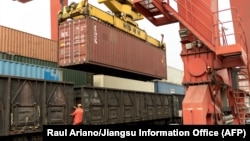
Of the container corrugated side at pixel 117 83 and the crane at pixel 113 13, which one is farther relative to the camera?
the container corrugated side at pixel 117 83

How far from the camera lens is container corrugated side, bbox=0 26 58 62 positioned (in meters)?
16.4

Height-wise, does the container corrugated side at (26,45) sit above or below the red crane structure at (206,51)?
above

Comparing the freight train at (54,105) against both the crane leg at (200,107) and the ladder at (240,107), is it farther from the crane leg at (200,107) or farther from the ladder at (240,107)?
the ladder at (240,107)

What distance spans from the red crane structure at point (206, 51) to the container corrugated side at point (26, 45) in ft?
37.9

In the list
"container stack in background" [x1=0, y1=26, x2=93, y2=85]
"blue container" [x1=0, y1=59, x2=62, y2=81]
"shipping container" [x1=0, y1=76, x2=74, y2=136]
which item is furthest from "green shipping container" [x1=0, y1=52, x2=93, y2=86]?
"shipping container" [x1=0, y1=76, x2=74, y2=136]

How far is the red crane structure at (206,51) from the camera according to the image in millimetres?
6176

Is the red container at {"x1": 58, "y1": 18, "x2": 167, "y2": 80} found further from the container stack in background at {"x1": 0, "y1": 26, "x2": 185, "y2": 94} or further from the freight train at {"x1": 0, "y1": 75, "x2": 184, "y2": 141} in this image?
the container stack in background at {"x1": 0, "y1": 26, "x2": 185, "y2": 94}

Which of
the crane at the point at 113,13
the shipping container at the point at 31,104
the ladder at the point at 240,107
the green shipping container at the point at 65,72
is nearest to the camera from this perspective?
the ladder at the point at 240,107

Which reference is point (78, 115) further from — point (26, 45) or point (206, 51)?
point (26, 45)

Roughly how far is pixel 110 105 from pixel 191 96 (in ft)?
25.2

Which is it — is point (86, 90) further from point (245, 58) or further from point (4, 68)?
point (245, 58)

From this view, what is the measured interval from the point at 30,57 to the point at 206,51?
13379mm

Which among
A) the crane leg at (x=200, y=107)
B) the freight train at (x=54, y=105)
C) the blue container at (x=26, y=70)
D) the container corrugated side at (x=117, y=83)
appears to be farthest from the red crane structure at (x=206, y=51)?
the container corrugated side at (x=117, y=83)

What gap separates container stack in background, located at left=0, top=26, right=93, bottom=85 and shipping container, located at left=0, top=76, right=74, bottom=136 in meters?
4.43
